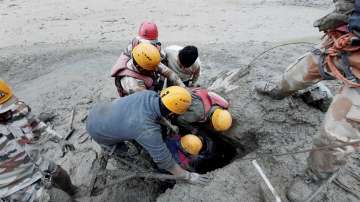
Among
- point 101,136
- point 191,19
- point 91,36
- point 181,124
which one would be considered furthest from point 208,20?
point 101,136

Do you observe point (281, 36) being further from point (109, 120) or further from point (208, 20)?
point (109, 120)

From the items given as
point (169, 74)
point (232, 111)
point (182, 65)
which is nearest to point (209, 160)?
point (232, 111)

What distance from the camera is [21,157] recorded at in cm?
262

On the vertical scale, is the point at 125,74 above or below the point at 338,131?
below

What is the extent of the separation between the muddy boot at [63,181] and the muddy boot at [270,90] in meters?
2.08

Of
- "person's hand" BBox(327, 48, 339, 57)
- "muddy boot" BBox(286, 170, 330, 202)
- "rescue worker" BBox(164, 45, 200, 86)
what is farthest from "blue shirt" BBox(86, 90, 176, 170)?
"person's hand" BBox(327, 48, 339, 57)

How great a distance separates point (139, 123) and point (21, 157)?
3.20 feet

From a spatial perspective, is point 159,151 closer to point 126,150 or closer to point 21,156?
point 126,150

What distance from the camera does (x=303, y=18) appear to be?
886 centimetres

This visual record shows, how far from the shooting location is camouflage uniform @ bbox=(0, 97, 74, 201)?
2508 mm

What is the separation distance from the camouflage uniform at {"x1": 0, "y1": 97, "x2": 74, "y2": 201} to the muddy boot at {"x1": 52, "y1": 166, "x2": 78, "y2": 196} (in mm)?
106

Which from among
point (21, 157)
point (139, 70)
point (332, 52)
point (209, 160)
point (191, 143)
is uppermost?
point (332, 52)

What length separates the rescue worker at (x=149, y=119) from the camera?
2.62m

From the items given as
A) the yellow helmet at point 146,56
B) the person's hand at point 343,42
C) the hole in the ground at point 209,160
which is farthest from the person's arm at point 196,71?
the person's hand at point 343,42
